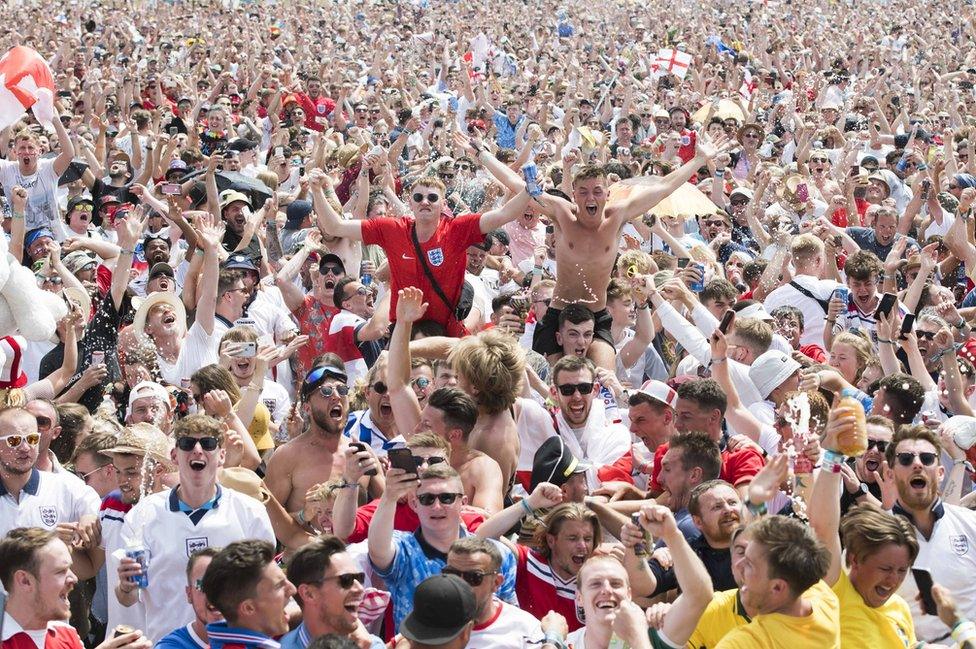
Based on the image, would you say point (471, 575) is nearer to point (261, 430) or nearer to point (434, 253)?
point (261, 430)

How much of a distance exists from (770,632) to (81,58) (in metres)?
18.7

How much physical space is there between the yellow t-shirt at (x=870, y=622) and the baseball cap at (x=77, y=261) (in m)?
6.29

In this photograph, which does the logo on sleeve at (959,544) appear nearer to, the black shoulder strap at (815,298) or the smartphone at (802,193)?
the black shoulder strap at (815,298)

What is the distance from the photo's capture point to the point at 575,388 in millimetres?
6797

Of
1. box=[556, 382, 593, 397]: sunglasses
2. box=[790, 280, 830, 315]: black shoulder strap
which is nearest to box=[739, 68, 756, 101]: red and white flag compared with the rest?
box=[790, 280, 830, 315]: black shoulder strap

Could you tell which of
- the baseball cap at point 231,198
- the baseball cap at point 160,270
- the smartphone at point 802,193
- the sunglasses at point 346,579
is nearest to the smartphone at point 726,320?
the sunglasses at point 346,579

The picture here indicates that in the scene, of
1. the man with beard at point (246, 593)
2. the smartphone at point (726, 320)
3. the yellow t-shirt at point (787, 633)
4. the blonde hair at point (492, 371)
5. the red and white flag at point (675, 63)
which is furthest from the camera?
the red and white flag at point (675, 63)

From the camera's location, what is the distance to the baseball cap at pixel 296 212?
39.2ft

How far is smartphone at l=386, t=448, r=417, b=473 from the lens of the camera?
5.02 meters

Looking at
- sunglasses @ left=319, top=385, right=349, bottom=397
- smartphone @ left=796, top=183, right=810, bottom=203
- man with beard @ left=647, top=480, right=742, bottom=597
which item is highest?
man with beard @ left=647, top=480, right=742, bottom=597

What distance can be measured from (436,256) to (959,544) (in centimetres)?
368

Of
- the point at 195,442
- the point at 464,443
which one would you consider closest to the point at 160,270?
the point at 464,443

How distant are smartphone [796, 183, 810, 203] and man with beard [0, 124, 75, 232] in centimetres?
635

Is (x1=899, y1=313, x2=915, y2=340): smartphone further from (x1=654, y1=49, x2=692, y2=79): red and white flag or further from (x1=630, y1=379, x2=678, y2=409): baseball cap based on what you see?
(x1=654, y1=49, x2=692, y2=79): red and white flag
